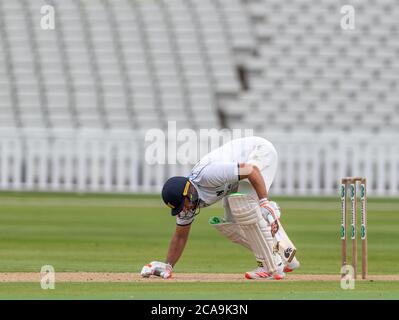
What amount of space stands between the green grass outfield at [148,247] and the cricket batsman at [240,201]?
0.41 meters

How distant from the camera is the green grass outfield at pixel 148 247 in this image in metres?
10.9

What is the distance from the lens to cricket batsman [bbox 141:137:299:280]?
11.9m

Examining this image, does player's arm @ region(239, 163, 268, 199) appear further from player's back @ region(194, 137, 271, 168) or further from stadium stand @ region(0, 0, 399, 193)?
stadium stand @ region(0, 0, 399, 193)

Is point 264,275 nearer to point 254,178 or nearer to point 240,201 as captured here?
point 240,201

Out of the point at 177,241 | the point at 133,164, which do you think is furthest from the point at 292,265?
the point at 133,164

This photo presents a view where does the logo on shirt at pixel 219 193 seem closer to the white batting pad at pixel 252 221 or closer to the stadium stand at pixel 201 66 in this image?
the white batting pad at pixel 252 221

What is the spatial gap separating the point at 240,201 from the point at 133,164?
1731 centimetres

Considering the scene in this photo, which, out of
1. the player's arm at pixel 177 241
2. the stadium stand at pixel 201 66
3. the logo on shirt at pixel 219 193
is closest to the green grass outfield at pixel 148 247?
the player's arm at pixel 177 241

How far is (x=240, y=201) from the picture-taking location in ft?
39.2

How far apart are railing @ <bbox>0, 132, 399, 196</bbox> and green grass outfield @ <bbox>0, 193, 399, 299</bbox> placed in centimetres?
208

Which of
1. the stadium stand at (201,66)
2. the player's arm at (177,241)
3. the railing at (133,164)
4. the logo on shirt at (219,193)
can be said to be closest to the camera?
the logo on shirt at (219,193)

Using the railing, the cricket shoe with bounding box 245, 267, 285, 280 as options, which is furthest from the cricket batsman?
the railing
